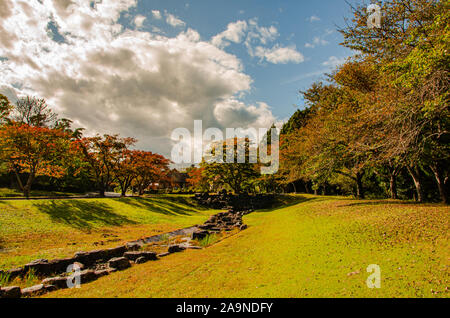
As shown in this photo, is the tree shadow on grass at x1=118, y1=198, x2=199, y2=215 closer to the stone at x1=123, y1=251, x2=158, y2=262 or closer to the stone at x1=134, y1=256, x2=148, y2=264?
the stone at x1=123, y1=251, x2=158, y2=262

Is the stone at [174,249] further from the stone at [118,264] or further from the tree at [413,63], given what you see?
the tree at [413,63]

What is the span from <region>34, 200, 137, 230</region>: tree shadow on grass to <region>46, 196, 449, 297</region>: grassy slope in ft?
32.6

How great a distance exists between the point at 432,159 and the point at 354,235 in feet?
29.4

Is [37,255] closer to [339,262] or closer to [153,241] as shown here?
[153,241]

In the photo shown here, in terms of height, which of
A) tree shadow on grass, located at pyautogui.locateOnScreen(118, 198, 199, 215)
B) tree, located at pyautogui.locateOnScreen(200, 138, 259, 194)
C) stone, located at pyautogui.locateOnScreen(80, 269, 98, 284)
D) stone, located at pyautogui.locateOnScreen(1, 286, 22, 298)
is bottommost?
tree shadow on grass, located at pyautogui.locateOnScreen(118, 198, 199, 215)

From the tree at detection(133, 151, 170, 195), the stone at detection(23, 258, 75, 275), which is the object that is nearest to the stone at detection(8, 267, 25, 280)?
the stone at detection(23, 258, 75, 275)

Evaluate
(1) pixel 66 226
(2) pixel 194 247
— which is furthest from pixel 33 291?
(1) pixel 66 226

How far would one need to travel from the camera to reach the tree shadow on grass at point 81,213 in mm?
15477

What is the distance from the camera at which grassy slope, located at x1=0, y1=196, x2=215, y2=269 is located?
33.6 feet

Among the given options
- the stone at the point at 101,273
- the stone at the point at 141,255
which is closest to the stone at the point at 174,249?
the stone at the point at 141,255

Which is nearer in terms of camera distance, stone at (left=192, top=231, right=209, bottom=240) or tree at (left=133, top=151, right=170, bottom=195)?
stone at (left=192, top=231, right=209, bottom=240)

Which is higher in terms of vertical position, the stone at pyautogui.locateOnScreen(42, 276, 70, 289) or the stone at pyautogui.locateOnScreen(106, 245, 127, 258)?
the stone at pyautogui.locateOnScreen(42, 276, 70, 289)

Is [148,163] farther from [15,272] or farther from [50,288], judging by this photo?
[50,288]
